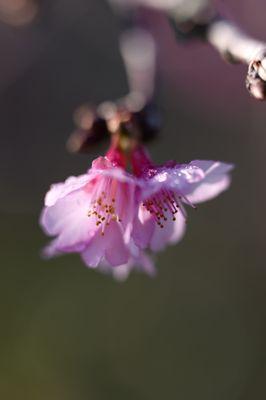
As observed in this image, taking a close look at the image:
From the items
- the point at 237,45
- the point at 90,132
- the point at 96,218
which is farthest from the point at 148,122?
the point at 237,45

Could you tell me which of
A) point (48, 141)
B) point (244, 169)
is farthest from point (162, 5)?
point (48, 141)

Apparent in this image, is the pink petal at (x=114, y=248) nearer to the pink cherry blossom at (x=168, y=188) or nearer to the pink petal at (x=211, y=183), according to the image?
the pink cherry blossom at (x=168, y=188)

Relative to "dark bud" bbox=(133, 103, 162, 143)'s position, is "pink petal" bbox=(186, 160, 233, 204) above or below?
below

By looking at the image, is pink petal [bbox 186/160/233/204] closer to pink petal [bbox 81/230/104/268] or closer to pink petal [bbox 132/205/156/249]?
pink petal [bbox 132/205/156/249]

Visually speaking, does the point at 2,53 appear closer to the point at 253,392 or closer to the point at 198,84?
the point at 198,84

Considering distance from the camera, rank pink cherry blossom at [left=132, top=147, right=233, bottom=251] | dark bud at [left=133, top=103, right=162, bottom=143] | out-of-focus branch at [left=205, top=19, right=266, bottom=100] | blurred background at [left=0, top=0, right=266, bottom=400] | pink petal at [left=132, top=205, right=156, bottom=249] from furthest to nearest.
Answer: blurred background at [left=0, top=0, right=266, bottom=400]
dark bud at [left=133, top=103, right=162, bottom=143]
pink petal at [left=132, top=205, right=156, bottom=249]
pink cherry blossom at [left=132, top=147, right=233, bottom=251]
out-of-focus branch at [left=205, top=19, right=266, bottom=100]

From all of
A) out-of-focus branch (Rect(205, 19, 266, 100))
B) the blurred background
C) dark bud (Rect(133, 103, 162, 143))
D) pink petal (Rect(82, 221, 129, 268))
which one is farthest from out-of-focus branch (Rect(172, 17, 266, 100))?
the blurred background
